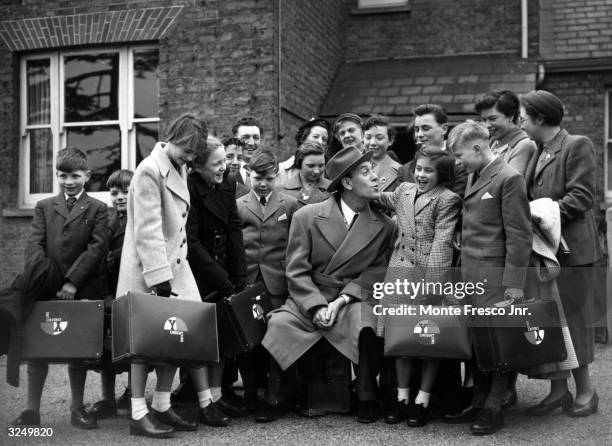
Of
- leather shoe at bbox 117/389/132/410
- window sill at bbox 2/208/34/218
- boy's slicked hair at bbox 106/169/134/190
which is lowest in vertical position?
leather shoe at bbox 117/389/132/410

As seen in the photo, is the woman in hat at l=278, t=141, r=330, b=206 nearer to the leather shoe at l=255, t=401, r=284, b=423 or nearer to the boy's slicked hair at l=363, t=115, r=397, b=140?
the boy's slicked hair at l=363, t=115, r=397, b=140

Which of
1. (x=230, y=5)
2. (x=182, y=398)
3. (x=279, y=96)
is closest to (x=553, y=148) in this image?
(x=182, y=398)

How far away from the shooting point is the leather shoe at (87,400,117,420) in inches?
218

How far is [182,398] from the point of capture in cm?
602

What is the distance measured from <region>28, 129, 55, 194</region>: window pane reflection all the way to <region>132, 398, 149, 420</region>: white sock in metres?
7.35

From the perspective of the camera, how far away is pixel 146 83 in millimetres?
11047

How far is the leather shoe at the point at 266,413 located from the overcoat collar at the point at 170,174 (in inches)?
58.9

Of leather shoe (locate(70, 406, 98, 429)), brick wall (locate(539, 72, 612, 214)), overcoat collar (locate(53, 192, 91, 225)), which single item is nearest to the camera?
leather shoe (locate(70, 406, 98, 429))

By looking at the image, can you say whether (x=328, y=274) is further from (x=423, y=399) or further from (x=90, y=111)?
(x=90, y=111)

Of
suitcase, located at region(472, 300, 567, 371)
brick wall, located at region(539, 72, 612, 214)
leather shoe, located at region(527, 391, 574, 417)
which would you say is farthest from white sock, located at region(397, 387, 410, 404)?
brick wall, located at region(539, 72, 612, 214)

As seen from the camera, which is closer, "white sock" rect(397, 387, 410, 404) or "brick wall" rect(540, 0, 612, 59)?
"white sock" rect(397, 387, 410, 404)

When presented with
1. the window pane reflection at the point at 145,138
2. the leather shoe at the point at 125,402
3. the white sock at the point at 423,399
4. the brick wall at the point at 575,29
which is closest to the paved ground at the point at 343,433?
the white sock at the point at 423,399

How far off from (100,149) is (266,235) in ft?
19.9

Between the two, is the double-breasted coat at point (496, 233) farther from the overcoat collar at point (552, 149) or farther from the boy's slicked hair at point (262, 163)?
the boy's slicked hair at point (262, 163)
